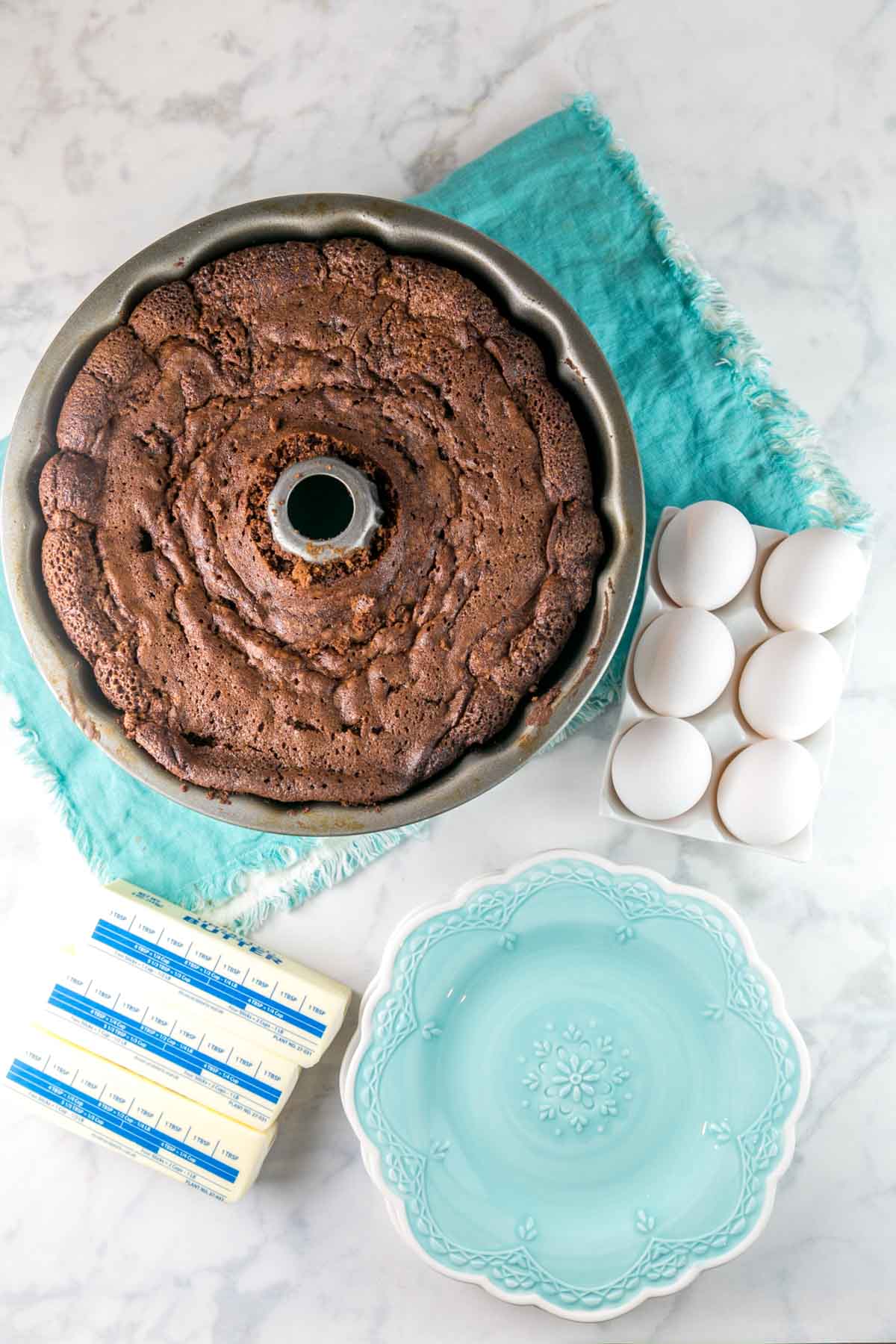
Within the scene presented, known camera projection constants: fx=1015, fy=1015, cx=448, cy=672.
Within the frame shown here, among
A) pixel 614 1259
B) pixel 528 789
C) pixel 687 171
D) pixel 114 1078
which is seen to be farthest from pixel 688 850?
pixel 687 171

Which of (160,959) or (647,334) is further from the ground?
(647,334)

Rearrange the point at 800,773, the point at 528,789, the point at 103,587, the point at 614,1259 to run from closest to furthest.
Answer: the point at 103,587 → the point at 800,773 → the point at 614,1259 → the point at 528,789

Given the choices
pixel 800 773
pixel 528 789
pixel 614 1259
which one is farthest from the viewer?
pixel 528 789

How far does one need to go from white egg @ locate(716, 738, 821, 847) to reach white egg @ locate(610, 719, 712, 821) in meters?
0.06

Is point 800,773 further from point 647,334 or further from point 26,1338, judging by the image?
point 26,1338

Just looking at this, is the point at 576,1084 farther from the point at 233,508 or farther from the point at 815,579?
the point at 233,508

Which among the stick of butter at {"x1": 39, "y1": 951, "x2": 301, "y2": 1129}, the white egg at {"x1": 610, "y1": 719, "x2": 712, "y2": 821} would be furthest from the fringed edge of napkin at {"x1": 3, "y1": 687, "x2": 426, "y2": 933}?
the white egg at {"x1": 610, "y1": 719, "x2": 712, "y2": 821}

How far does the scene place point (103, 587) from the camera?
1.44 metres

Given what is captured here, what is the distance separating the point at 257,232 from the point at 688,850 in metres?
1.31

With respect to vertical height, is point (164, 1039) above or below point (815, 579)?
below

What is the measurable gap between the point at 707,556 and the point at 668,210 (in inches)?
28.0

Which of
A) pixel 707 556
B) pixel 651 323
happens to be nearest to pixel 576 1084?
pixel 707 556

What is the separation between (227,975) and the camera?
1842 mm

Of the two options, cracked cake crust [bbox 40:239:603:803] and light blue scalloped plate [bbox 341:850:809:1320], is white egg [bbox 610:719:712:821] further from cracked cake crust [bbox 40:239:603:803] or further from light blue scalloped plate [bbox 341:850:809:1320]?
cracked cake crust [bbox 40:239:603:803]
